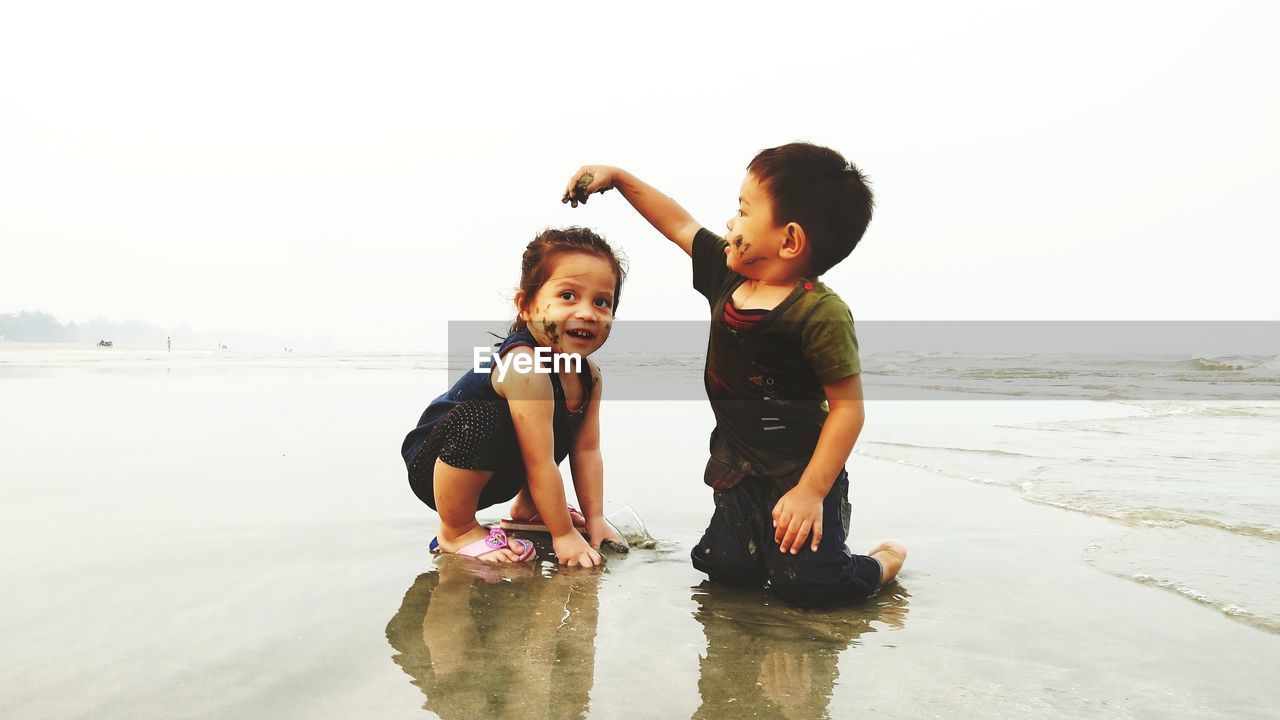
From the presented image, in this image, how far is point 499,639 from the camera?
163 centimetres

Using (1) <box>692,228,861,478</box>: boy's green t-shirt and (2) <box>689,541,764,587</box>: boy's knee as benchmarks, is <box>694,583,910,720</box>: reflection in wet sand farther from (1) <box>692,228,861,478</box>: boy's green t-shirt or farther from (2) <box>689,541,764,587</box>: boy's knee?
(1) <box>692,228,861,478</box>: boy's green t-shirt

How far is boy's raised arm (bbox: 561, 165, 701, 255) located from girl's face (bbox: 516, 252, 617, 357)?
0.20 meters

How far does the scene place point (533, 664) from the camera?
4.92 ft

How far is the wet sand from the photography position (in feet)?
4.50

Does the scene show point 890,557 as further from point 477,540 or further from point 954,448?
point 954,448

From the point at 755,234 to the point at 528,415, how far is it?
0.77m

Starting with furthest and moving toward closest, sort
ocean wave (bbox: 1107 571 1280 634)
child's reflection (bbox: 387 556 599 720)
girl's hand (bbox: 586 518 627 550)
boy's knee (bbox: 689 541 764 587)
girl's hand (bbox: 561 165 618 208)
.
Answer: girl's hand (bbox: 586 518 627 550), girl's hand (bbox: 561 165 618 208), boy's knee (bbox: 689 541 764 587), ocean wave (bbox: 1107 571 1280 634), child's reflection (bbox: 387 556 599 720)

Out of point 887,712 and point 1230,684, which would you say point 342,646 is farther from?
point 1230,684

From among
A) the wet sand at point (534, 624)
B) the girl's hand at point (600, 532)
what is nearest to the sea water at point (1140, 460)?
the wet sand at point (534, 624)

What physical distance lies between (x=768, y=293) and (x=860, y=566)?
702mm

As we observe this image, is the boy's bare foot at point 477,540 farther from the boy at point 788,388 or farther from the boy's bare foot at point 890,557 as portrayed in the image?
the boy's bare foot at point 890,557

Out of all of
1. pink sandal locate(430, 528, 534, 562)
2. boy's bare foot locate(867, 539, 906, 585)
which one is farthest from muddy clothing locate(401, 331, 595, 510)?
boy's bare foot locate(867, 539, 906, 585)

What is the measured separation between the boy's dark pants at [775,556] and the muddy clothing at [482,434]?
1.77 feet

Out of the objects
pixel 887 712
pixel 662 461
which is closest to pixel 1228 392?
pixel 662 461
